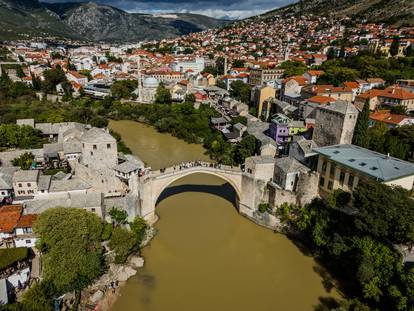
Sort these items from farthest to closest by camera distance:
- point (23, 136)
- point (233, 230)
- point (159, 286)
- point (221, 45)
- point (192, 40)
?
point (192, 40) < point (221, 45) < point (23, 136) < point (233, 230) < point (159, 286)

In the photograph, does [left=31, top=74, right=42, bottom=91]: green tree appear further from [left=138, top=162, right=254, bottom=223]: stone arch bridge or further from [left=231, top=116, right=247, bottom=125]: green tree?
[left=138, top=162, right=254, bottom=223]: stone arch bridge

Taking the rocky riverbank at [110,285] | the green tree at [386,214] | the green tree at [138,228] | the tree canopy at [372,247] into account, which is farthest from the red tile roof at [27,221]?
the green tree at [386,214]

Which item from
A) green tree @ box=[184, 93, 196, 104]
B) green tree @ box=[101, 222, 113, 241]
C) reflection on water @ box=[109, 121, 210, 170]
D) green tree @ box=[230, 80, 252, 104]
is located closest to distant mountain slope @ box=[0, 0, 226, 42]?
green tree @ box=[184, 93, 196, 104]

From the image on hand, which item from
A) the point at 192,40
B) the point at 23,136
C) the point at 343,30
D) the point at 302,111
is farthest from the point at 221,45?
the point at 23,136

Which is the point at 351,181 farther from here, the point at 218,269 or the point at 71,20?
the point at 71,20

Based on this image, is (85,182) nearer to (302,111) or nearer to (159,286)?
(159,286)

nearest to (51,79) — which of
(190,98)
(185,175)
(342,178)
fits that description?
(190,98)
